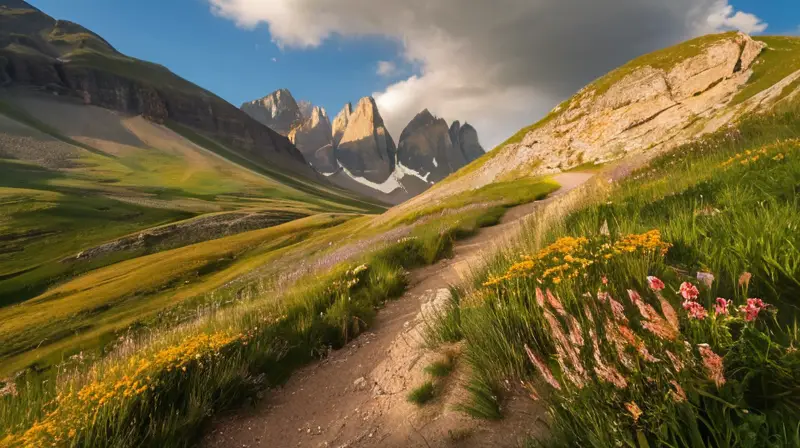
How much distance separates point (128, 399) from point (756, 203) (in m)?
8.55

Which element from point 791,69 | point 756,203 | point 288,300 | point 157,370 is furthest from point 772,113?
point 791,69

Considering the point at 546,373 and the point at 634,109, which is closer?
the point at 546,373

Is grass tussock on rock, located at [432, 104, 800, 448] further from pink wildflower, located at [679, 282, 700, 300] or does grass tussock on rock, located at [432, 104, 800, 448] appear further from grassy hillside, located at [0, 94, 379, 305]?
grassy hillside, located at [0, 94, 379, 305]

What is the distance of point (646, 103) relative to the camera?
51.2m

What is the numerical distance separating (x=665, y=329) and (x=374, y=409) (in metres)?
4.09

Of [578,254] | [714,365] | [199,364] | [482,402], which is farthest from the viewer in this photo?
[199,364]

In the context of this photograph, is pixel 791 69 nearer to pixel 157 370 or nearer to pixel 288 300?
pixel 288 300

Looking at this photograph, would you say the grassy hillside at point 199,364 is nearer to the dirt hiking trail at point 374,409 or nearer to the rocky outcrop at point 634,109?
the dirt hiking trail at point 374,409

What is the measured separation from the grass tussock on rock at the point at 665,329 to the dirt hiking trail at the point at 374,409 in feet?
1.03

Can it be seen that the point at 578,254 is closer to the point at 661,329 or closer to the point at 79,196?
the point at 661,329

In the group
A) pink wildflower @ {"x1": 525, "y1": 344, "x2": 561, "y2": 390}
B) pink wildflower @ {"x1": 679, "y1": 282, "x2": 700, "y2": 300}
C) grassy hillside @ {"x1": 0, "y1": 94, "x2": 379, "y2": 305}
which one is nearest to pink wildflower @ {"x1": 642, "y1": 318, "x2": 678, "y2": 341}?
pink wildflower @ {"x1": 679, "y1": 282, "x2": 700, "y2": 300}

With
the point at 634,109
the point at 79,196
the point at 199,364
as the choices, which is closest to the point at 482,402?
the point at 199,364

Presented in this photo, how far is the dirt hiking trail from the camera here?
11.8 feet

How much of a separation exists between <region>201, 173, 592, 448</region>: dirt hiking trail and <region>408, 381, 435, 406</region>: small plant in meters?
0.09
